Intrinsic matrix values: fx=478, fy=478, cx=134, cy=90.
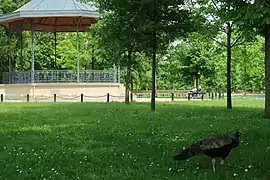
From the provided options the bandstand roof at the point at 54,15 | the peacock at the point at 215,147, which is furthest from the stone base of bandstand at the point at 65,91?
the peacock at the point at 215,147

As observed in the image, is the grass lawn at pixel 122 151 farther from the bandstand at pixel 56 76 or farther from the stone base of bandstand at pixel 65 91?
the bandstand at pixel 56 76

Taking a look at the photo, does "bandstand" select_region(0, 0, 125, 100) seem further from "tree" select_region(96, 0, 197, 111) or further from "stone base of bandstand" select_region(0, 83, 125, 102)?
"tree" select_region(96, 0, 197, 111)

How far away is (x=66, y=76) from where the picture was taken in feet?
129

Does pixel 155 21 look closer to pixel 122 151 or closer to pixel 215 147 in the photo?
pixel 122 151

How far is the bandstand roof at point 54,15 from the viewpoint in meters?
37.2

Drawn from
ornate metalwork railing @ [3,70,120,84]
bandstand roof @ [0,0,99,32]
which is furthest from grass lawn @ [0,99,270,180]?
ornate metalwork railing @ [3,70,120,84]

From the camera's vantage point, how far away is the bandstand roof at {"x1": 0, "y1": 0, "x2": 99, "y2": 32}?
3716cm

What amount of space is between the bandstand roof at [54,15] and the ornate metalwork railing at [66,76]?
4.04 metres

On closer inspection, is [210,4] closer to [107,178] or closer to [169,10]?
[169,10]

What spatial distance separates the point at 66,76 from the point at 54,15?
5.16 m

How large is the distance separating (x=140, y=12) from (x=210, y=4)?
21.3ft

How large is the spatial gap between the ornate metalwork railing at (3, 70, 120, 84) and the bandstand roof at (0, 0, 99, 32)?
4.04 metres

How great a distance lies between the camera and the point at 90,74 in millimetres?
39500

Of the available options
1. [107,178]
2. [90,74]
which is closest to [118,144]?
[107,178]
